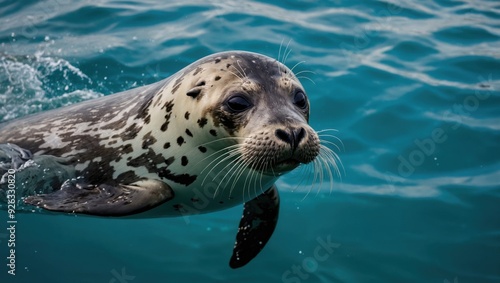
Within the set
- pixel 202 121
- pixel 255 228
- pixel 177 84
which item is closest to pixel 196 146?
pixel 202 121

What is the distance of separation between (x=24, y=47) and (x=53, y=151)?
14.9 feet

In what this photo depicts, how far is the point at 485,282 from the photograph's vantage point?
5.38 meters

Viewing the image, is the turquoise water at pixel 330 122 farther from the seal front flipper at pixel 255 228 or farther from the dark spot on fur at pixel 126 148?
the dark spot on fur at pixel 126 148

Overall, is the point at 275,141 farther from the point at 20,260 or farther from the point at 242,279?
the point at 20,260

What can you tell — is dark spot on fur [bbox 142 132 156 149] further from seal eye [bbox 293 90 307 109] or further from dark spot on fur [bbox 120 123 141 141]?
seal eye [bbox 293 90 307 109]

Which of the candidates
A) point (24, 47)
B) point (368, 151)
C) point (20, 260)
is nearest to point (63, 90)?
point (24, 47)

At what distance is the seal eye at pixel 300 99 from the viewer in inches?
166

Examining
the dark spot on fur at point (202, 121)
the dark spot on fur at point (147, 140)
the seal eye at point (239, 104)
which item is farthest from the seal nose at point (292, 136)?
the dark spot on fur at point (147, 140)

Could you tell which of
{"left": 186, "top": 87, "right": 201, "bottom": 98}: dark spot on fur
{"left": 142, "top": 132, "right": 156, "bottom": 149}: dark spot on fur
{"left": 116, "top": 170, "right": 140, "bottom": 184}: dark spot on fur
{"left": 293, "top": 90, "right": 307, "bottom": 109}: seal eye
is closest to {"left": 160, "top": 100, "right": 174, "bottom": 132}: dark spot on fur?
{"left": 142, "top": 132, "right": 156, "bottom": 149}: dark spot on fur

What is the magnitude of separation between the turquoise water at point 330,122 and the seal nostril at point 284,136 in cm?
205

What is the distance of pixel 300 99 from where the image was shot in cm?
424

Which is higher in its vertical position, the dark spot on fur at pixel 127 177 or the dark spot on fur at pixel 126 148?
the dark spot on fur at pixel 126 148

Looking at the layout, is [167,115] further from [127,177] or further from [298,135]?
[298,135]

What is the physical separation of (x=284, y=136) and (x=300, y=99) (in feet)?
1.90
